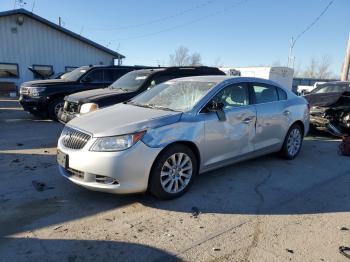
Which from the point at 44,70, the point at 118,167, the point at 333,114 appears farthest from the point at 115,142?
the point at 44,70

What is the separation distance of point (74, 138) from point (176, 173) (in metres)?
1.39

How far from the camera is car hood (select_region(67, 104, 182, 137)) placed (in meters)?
3.85

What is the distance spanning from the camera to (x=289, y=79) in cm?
2870

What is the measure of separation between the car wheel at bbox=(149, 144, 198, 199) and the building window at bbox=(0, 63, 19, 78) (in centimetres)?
2054

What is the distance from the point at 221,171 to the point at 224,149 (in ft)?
2.58

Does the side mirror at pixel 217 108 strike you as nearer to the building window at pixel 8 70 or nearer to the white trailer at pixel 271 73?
the building window at pixel 8 70

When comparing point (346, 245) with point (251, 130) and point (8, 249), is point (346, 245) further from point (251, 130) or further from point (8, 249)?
point (8, 249)

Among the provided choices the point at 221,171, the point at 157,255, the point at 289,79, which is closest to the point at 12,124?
the point at 221,171

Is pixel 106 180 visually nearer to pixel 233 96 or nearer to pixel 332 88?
pixel 233 96

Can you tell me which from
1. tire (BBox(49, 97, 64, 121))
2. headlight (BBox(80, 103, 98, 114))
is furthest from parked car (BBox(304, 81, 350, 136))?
tire (BBox(49, 97, 64, 121))

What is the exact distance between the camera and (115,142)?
3758 mm

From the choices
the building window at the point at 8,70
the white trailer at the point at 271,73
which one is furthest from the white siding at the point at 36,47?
the white trailer at the point at 271,73

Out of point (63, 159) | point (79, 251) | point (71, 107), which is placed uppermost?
point (71, 107)

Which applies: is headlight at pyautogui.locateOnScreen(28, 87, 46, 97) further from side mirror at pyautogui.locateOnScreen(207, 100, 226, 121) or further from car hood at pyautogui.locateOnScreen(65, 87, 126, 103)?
side mirror at pyautogui.locateOnScreen(207, 100, 226, 121)
